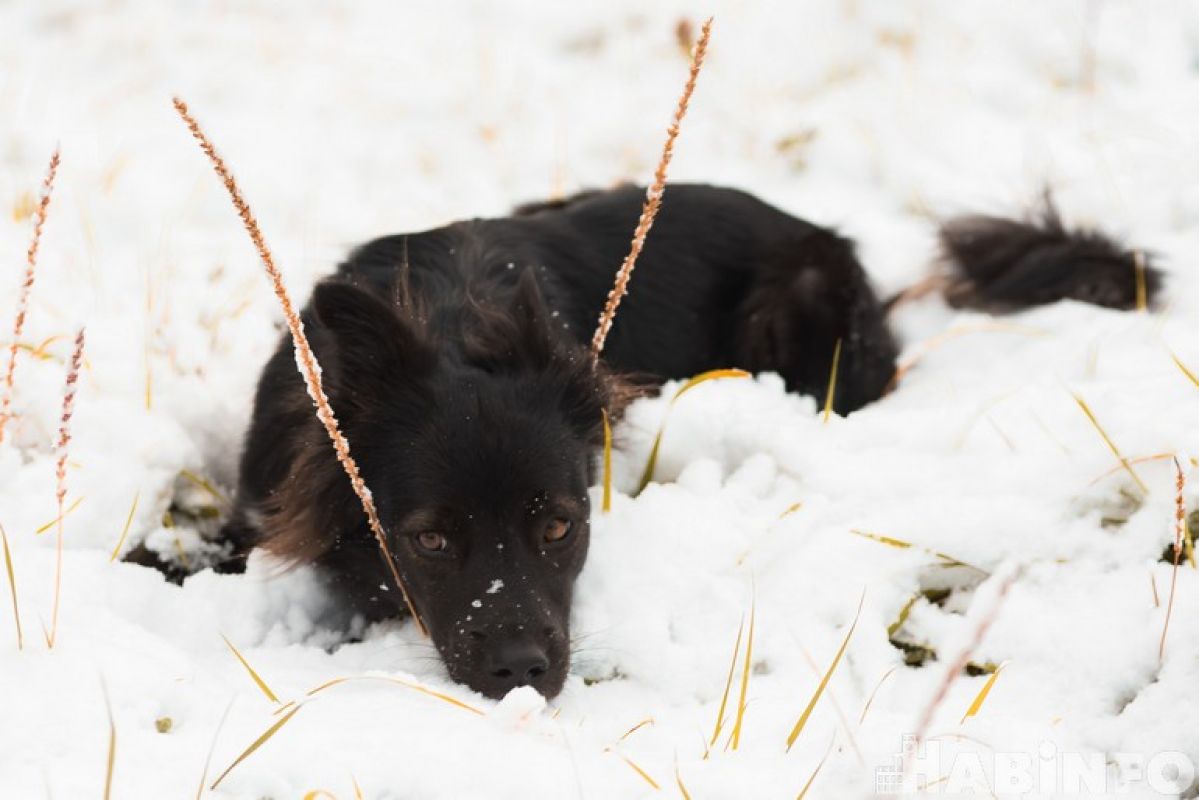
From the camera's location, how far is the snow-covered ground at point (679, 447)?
237 centimetres

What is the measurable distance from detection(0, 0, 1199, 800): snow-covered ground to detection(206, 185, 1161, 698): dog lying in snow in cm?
17

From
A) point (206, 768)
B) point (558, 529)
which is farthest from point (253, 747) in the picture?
point (558, 529)

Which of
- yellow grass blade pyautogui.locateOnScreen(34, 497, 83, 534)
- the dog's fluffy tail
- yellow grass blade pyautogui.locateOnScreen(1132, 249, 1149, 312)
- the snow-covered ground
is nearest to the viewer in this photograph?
the snow-covered ground

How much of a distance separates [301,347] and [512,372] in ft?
2.56

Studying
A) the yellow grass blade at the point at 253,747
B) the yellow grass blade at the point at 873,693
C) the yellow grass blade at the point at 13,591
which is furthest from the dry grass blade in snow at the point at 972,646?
the yellow grass blade at the point at 13,591

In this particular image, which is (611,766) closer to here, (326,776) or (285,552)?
(326,776)

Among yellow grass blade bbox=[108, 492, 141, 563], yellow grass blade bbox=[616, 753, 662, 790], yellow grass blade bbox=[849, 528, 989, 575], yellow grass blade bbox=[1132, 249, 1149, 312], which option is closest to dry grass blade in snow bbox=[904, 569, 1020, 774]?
yellow grass blade bbox=[616, 753, 662, 790]

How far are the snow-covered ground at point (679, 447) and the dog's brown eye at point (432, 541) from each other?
31 centimetres

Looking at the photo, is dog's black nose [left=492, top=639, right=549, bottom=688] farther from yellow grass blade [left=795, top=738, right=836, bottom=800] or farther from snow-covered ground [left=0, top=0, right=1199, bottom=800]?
yellow grass blade [left=795, top=738, right=836, bottom=800]

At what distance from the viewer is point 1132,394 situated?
138 inches

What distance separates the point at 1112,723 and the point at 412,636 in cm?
177

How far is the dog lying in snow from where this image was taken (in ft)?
9.64

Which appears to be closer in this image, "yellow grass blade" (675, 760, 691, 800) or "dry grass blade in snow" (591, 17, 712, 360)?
"yellow grass blade" (675, 760, 691, 800)

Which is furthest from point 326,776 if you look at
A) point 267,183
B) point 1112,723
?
point 267,183
